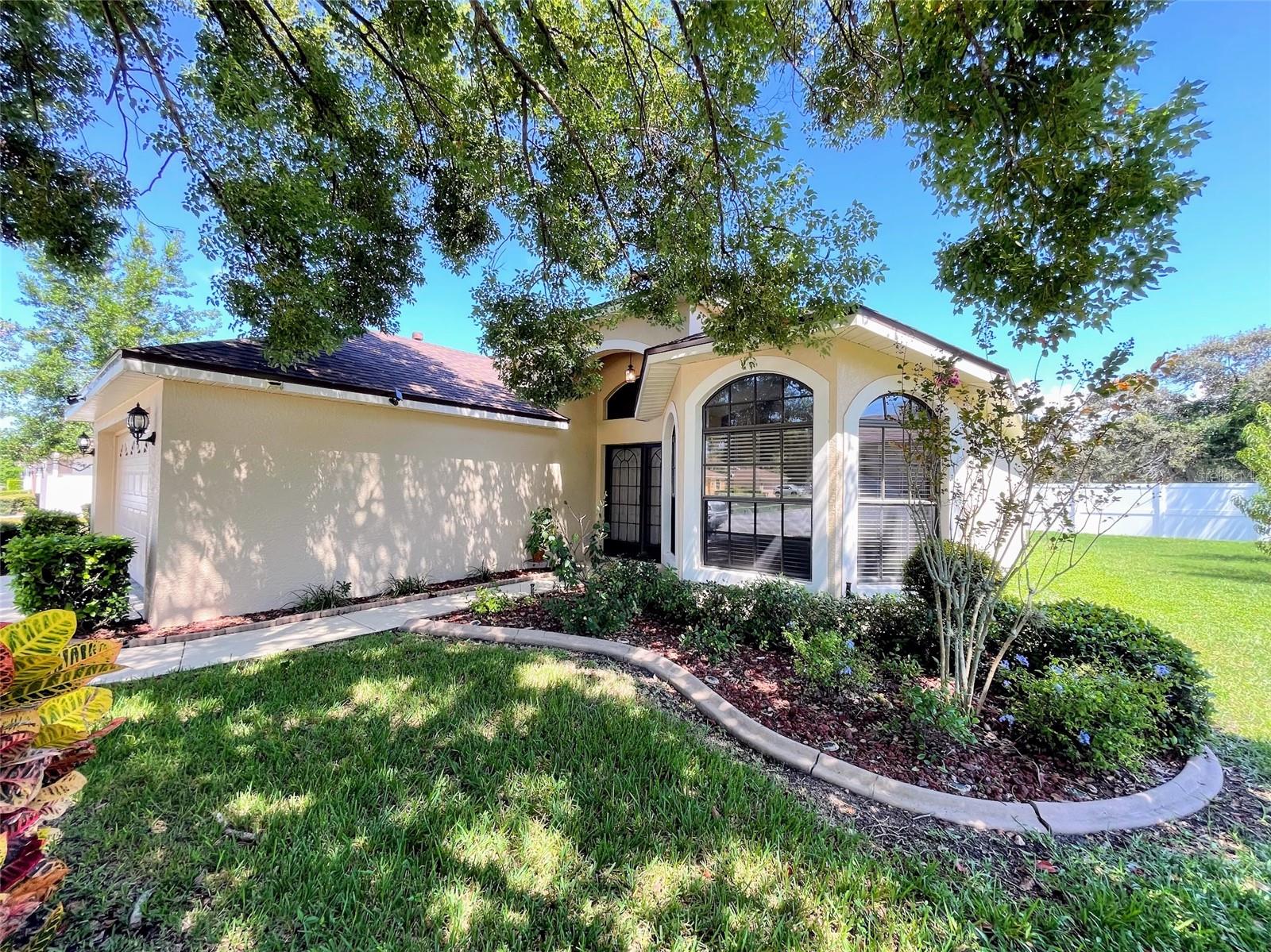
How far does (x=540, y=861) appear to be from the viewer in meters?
2.46

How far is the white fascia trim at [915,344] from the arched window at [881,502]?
0.75 metres

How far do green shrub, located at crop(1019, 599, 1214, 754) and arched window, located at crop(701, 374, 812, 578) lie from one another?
2806 millimetres

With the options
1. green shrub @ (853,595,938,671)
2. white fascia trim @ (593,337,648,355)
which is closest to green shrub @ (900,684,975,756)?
green shrub @ (853,595,938,671)

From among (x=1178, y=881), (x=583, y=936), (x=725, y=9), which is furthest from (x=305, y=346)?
(x=1178, y=881)

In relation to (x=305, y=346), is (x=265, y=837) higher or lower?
lower

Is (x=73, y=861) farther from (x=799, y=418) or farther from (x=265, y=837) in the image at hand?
(x=799, y=418)

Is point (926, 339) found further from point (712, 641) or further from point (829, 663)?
point (712, 641)

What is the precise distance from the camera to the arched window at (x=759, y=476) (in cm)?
709

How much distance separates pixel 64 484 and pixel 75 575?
19695mm

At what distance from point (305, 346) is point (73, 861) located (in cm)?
467

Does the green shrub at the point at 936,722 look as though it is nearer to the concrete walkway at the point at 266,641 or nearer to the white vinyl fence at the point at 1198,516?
the concrete walkway at the point at 266,641

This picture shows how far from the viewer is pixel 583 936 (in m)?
2.05

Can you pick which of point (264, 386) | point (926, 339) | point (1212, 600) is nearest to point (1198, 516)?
point (1212, 600)

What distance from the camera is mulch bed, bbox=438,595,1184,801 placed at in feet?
Result: 10.6
